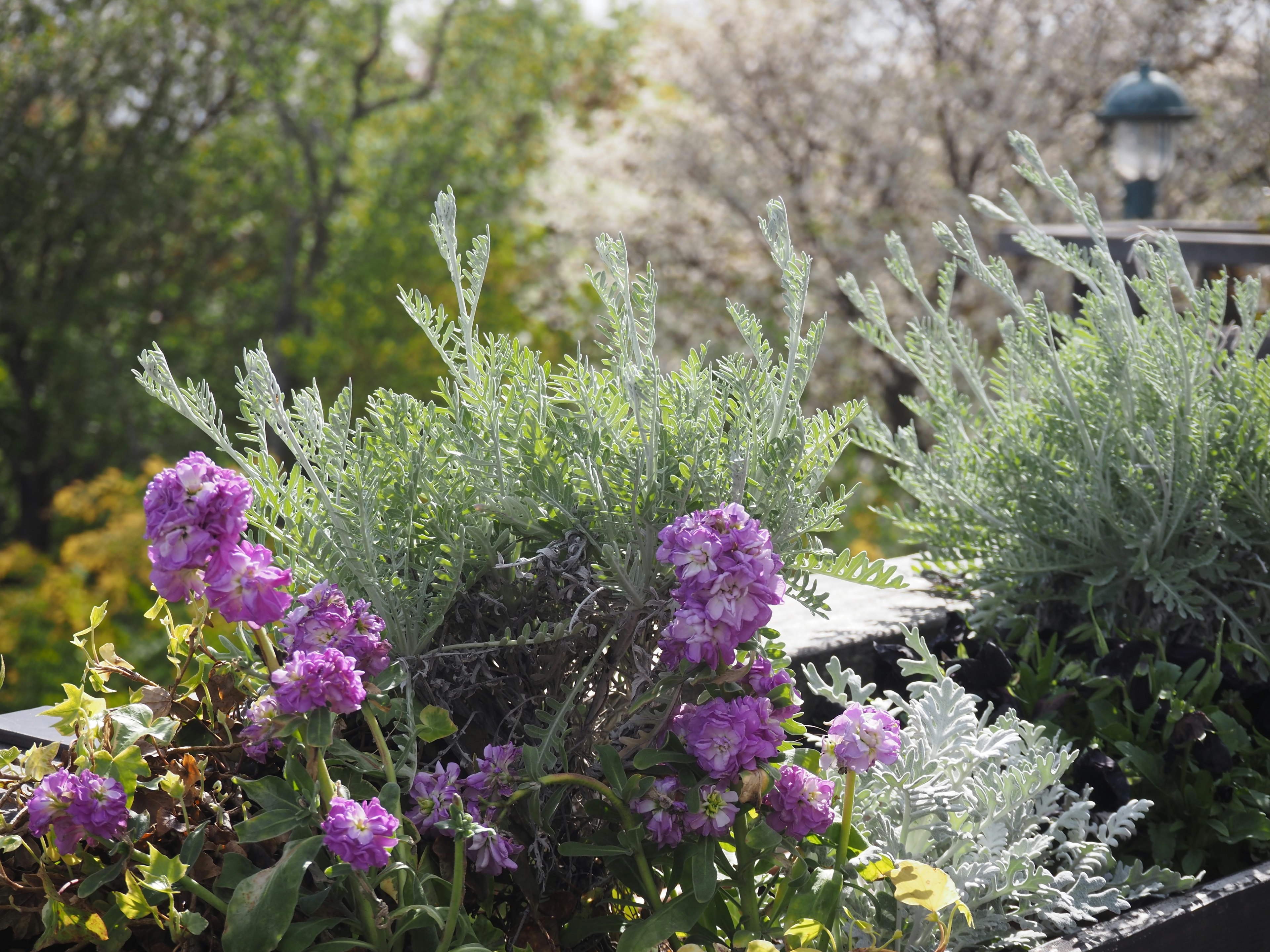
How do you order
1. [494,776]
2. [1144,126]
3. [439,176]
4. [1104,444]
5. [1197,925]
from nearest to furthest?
[494,776], [1197,925], [1104,444], [1144,126], [439,176]

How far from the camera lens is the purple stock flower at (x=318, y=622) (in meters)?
1.12

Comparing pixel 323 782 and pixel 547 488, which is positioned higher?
pixel 547 488

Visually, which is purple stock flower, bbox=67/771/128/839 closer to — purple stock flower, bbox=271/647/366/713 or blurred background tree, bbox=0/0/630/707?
purple stock flower, bbox=271/647/366/713

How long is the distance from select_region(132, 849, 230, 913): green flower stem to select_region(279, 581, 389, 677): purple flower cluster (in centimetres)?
23

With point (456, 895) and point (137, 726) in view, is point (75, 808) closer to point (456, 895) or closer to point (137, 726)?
point (137, 726)

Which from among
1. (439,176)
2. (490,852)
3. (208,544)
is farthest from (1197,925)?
(439,176)

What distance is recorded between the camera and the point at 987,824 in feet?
4.68

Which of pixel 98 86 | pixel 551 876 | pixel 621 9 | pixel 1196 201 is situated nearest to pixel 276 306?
pixel 98 86

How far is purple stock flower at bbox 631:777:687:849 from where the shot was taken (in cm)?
122

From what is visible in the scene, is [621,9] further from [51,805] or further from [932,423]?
[51,805]

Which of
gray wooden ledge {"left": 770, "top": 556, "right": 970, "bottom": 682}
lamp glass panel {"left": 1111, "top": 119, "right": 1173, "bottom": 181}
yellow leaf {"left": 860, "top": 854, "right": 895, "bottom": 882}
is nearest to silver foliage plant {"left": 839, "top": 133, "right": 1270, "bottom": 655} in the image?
gray wooden ledge {"left": 770, "top": 556, "right": 970, "bottom": 682}

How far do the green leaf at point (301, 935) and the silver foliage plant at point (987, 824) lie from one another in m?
0.62

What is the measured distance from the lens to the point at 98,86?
10039 mm

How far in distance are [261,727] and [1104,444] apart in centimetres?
150
